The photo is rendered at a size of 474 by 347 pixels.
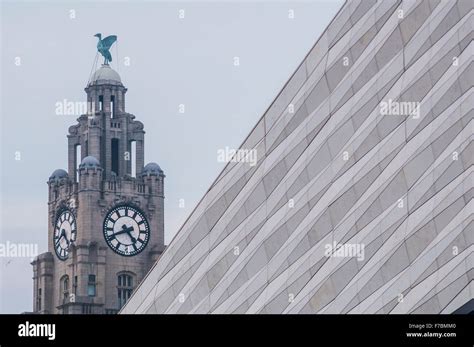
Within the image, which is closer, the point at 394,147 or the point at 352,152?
the point at 394,147

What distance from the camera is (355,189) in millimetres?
56125

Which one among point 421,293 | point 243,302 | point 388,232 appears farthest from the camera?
point 243,302

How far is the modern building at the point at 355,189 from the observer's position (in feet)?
160

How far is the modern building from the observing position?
1923 inches

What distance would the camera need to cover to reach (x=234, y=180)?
66938 mm

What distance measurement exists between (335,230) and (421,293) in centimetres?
878

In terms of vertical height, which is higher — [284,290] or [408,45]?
[408,45]

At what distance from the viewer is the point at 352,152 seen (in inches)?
2260
